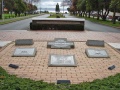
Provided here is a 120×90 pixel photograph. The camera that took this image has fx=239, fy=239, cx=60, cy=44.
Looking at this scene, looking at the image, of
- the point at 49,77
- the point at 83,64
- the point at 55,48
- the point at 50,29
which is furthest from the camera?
the point at 50,29

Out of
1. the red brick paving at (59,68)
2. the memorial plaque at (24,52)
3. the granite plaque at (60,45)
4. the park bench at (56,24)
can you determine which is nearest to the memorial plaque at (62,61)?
the red brick paving at (59,68)

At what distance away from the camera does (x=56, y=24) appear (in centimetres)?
2067

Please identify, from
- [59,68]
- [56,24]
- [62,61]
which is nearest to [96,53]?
[62,61]

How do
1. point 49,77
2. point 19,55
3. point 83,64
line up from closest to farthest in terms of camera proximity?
point 49,77
point 83,64
point 19,55

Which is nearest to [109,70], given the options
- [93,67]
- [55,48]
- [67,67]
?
[93,67]

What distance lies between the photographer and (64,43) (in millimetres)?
9961

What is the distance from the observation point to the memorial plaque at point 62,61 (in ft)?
25.0

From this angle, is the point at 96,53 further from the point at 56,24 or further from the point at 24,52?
the point at 56,24

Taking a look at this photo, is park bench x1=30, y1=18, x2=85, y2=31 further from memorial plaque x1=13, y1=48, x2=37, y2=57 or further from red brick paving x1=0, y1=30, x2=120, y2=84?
memorial plaque x1=13, y1=48, x2=37, y2=57

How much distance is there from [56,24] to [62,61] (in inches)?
513

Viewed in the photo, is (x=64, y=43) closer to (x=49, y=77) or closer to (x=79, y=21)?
(x=49, y=77)

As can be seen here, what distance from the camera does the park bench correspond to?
20.4 metres

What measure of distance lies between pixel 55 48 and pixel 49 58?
1.57 m

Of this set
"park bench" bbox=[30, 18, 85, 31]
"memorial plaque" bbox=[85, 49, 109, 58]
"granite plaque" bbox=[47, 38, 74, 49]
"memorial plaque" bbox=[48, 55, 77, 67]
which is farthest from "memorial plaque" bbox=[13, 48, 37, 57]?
"park bench" bbox=[30, 18, 85, 31]
